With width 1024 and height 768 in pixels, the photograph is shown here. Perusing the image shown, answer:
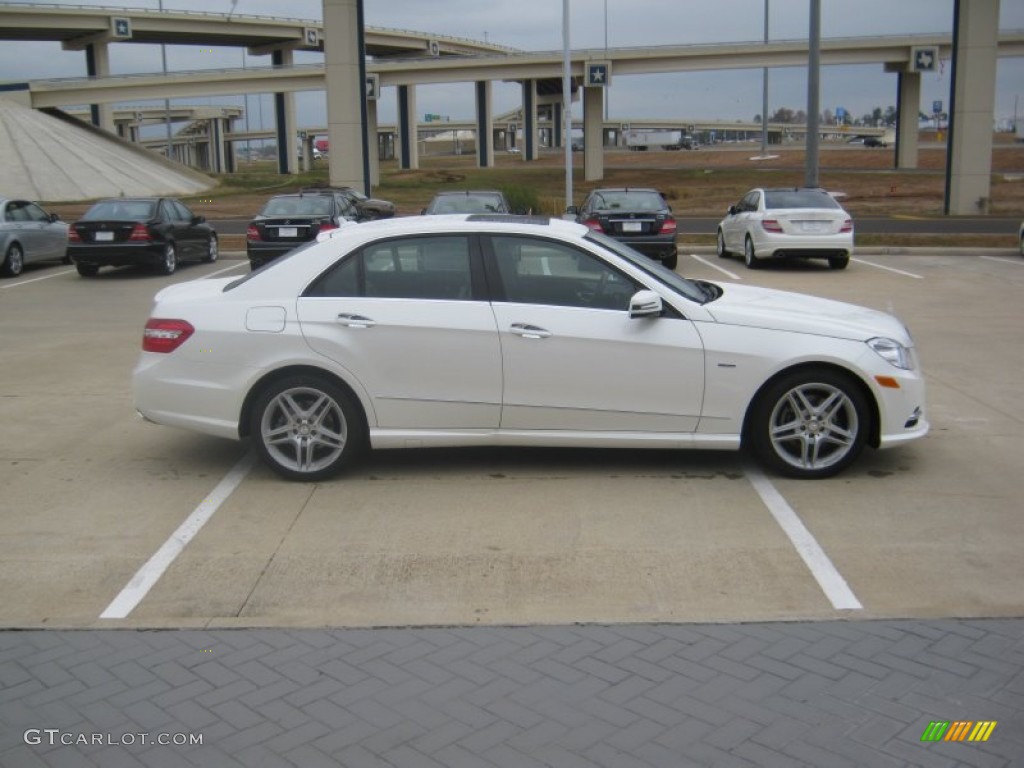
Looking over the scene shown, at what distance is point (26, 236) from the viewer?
20.4 m

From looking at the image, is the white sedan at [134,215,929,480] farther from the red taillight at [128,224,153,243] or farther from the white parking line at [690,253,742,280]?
the red taillight at [128,224,153,243]

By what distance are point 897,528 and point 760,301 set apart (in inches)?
75.6

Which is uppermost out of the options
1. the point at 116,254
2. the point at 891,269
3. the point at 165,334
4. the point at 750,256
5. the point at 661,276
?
the point at 661,276

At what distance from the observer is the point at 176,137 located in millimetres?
163500

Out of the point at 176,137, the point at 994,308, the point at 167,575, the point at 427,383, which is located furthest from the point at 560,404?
the point at 176,137

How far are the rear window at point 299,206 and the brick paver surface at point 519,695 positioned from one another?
14.9 metres

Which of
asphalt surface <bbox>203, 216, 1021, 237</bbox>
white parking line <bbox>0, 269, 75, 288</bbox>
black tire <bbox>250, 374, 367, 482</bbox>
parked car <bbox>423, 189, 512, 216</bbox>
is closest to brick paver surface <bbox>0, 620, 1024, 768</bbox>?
black tire <bbox>250, 374, 367, 482</bbox>

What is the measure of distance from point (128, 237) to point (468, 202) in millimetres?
6090

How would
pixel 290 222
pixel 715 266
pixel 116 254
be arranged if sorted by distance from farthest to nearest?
1. pixel 715 266
2. pixel 116 254
3. pixel 290 222

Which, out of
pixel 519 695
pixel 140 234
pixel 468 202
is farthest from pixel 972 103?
pixel 519 695

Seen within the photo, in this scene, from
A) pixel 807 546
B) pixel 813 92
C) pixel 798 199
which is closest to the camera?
pixel 807 546

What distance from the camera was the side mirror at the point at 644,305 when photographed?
6738mm

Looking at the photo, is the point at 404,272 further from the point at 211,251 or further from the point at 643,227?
the point at 211,251

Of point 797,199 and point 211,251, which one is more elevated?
point 797,199
